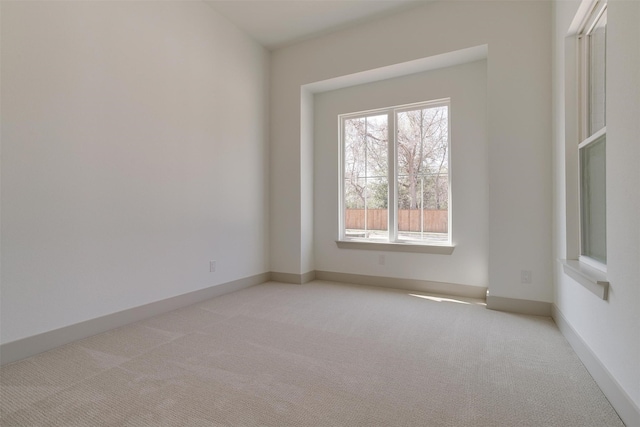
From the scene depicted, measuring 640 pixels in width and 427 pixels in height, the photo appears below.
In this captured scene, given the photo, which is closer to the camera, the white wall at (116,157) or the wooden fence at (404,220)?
the white wall at (116,157)

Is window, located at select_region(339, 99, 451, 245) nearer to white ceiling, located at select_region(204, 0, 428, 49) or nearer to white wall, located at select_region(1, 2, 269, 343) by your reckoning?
white ceiling, located at select_region(204, 0, 428, 49)

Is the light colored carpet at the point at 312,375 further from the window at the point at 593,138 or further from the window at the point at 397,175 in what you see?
the window at the point at 397,175

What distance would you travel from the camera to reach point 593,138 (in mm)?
2100

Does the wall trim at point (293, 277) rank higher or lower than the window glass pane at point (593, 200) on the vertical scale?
lower

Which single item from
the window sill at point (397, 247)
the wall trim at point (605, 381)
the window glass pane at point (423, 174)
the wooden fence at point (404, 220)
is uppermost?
the window glass pane at point (423, 174)

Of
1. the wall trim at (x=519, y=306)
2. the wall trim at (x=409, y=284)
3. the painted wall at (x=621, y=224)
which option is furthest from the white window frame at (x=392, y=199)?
the painted wall at (x=621, y=224)

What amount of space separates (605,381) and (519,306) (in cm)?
139

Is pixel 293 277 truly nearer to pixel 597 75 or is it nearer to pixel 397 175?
pixel 397 175

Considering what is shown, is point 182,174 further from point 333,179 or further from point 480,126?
point 480,126

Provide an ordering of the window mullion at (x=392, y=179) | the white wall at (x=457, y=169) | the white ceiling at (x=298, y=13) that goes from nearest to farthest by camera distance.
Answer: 1. the white ceiling at (x=298, y=13)
2. the white wall at (x=457, y=169)
3. the window mullion at (x=392, y=179)

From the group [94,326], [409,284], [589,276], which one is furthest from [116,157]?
[589,276]

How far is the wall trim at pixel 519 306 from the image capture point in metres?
2.88

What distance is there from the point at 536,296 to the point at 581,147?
54.1 inches

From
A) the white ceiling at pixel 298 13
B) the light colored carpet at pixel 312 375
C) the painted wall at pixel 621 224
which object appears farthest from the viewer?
the white ceiling at pixel 298 13
